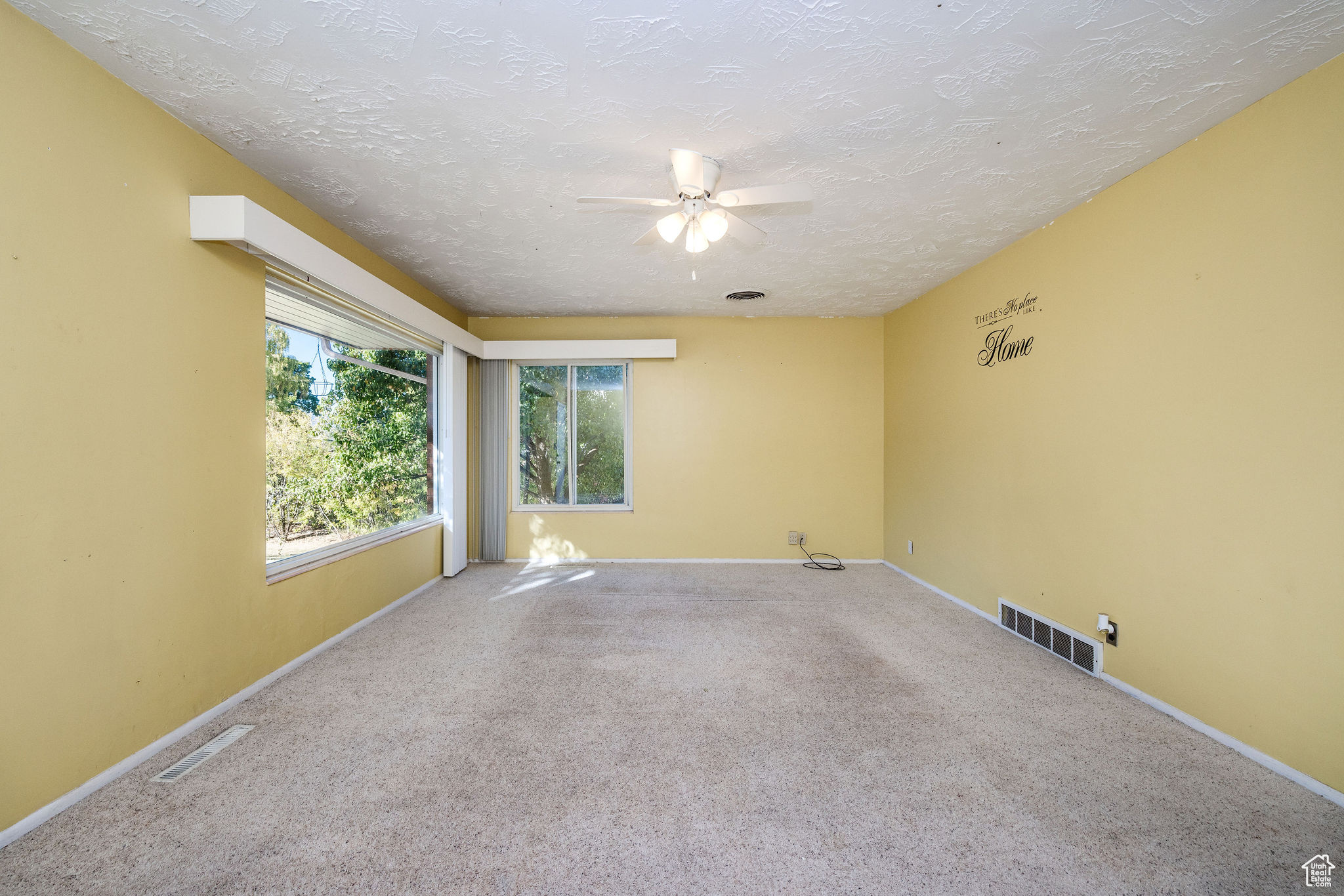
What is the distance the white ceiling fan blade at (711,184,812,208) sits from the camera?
2.09m

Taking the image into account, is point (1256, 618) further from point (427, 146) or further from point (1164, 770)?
point (427, 146)

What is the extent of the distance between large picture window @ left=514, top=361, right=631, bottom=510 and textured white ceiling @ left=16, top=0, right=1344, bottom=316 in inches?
92.8

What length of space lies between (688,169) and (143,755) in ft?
10.6

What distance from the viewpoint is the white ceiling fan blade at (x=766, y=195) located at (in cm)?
209

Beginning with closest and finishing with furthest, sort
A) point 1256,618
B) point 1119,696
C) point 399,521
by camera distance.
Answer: point 1256,618 → point 1119,696 → point 399,521

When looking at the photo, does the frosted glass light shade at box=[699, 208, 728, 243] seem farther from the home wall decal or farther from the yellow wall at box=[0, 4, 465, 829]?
the yellow wall at box=[0, 4, 465, 829]

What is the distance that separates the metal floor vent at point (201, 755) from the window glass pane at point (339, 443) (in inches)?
35.5

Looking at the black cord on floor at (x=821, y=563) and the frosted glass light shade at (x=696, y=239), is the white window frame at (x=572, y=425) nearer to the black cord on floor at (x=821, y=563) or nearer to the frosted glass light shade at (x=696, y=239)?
the black cord on floor at (x=821, y=563)

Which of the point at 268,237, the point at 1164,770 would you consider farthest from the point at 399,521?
the point at 1164,770

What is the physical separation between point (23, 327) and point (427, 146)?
1518mm

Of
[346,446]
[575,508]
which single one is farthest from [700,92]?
[575,508]

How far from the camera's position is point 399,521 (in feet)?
13.2

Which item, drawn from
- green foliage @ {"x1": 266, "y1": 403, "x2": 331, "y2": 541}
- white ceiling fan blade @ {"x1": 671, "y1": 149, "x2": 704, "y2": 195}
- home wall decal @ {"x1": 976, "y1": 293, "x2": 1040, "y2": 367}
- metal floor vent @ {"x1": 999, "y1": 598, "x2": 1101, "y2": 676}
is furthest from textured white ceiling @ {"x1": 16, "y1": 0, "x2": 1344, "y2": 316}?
metal floor vent @ {"x1": 999, "y1": 598, "x2": 1101, "y2": 676}

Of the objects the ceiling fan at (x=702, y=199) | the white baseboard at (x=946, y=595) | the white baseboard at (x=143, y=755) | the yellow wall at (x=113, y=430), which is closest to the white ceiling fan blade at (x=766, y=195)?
the ceiling fan at (x=702, y=199)
